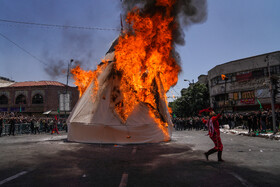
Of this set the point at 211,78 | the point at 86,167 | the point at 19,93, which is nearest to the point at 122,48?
the point at 86,167

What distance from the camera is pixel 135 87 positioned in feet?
42.1

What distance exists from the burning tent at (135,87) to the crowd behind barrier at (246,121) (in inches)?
356

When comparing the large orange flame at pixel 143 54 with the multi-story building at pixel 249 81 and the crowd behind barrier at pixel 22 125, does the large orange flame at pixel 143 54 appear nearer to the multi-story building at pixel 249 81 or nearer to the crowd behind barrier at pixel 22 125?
the crowd behind barrier at pixel 22 125

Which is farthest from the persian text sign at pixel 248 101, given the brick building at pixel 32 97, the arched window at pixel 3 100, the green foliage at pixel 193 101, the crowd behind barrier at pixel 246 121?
the arched window at pixel 3 100

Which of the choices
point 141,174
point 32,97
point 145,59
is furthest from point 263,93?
point 32,97

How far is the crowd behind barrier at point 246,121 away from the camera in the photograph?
702 inches

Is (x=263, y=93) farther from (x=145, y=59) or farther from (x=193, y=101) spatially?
(x=145, y=59)

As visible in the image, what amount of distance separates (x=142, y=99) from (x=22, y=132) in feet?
52.7

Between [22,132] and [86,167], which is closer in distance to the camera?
[86,167]

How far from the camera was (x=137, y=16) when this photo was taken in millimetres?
11961

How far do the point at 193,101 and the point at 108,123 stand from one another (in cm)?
3627

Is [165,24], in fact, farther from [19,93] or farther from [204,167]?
[19,93]

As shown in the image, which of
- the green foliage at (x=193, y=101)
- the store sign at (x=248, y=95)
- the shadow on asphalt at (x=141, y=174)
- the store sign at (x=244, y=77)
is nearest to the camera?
the shadow on asphalt at (x=141, y=174)

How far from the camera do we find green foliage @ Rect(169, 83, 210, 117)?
45375mm
